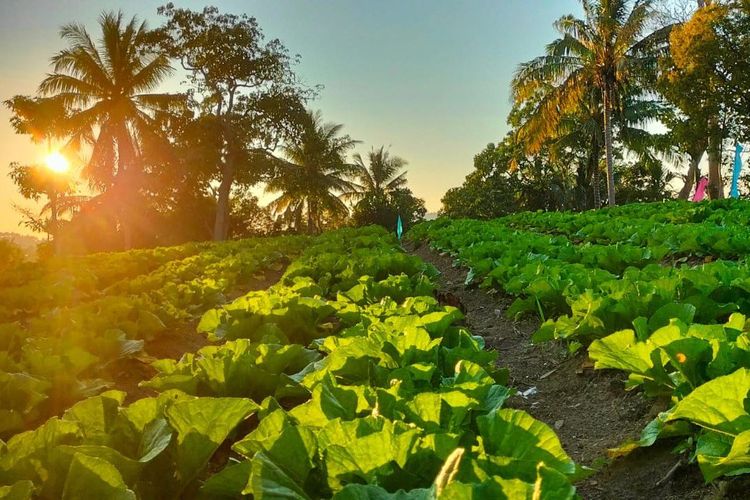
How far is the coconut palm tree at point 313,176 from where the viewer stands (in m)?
32.1

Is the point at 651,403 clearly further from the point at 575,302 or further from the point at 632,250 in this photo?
the point at 632,250

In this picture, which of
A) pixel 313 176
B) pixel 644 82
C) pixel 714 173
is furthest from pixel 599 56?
pixel 313 176

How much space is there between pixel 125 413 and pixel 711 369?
1.89 m

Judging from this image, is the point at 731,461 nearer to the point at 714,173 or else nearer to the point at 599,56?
the point at 599,56

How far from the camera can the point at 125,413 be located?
173 centimetres

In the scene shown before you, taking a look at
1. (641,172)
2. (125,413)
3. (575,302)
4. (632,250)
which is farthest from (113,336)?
(641,172)

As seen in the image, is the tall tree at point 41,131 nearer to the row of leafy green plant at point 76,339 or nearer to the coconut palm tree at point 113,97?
the coconut palm tree at point 113,97

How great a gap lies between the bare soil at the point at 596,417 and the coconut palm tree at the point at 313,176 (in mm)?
27814

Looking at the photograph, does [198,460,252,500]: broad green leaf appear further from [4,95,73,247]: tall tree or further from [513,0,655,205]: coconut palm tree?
[4,95,73,247]: tall tree

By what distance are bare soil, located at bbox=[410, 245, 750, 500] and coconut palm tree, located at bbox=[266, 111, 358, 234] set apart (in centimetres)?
2781

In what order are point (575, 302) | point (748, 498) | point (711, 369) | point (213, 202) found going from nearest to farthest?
point (748, 498) < point (711, 369) < point (575, 302) < point (213, 202)

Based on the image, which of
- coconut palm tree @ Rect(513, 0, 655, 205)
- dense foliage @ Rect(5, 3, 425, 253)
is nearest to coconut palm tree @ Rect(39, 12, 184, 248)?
dense foliage @ Rect(5, 3, 425, 253)

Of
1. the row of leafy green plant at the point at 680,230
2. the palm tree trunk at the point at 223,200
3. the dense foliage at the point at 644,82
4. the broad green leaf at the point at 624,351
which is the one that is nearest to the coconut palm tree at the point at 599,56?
the dense foliage at the point at 644,82

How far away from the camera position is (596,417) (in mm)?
2602
